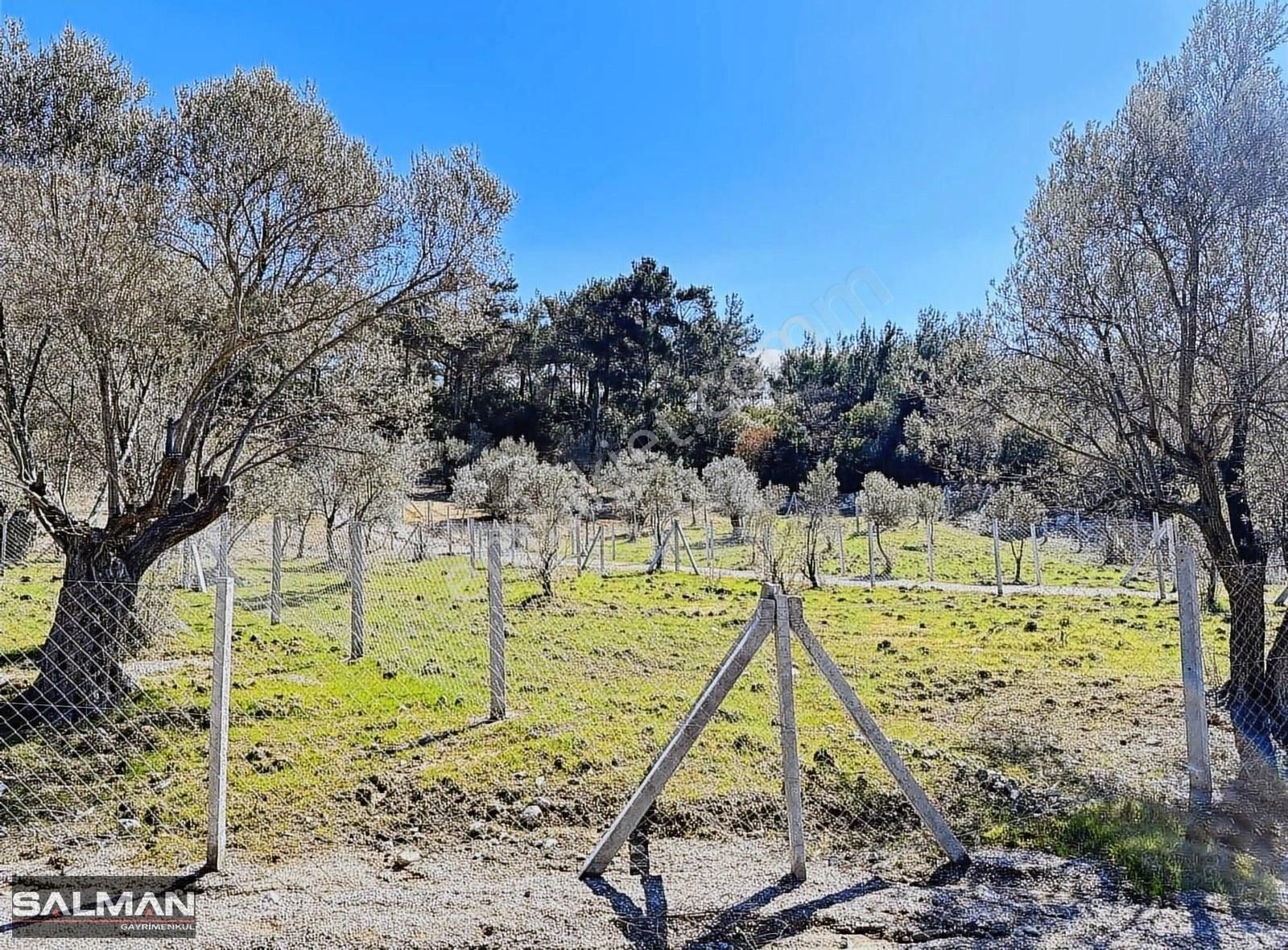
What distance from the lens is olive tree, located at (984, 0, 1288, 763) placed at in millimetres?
5707

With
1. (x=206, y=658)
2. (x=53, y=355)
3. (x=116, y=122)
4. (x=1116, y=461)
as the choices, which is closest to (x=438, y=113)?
(x=116, y=122)

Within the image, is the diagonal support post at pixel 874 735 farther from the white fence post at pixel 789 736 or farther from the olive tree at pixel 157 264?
the olive tree at pixel 157 264

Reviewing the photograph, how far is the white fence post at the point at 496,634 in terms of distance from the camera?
21.8 ft

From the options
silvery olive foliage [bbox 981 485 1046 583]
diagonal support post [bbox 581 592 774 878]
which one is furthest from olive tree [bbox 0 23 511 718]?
silvery olive foliage [bbox 981 485 1046 583]

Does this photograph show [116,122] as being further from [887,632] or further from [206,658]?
[887,632]

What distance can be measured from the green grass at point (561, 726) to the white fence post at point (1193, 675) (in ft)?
2.03

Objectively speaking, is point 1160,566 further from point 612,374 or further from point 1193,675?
point 612,374

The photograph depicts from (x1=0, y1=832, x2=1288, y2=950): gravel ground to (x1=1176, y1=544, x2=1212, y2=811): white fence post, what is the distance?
4.09ft

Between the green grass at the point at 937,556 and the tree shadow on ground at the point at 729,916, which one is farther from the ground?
the green grass at the point at 937,556

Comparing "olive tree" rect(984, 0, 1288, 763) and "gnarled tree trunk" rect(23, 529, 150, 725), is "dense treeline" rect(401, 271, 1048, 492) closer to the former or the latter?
"gnarled tree trunk" rect(23, 529, 150, 725)

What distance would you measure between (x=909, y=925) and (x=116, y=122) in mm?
9024

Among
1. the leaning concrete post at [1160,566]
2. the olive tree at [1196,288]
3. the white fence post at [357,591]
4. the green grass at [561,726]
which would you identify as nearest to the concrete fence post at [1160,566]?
the leaning concrete post at [1160,566]

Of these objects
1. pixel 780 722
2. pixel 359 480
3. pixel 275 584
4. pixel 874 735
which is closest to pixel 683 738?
→ pixel 780 722

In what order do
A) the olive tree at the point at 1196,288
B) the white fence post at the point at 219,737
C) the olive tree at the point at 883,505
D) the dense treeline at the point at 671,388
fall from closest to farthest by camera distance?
the white fence post at the point at 219,737 → the olive tree at the point at 1196,288 → the olive tree at the point at 883,505 → the dense treeline at the point at 671,388
